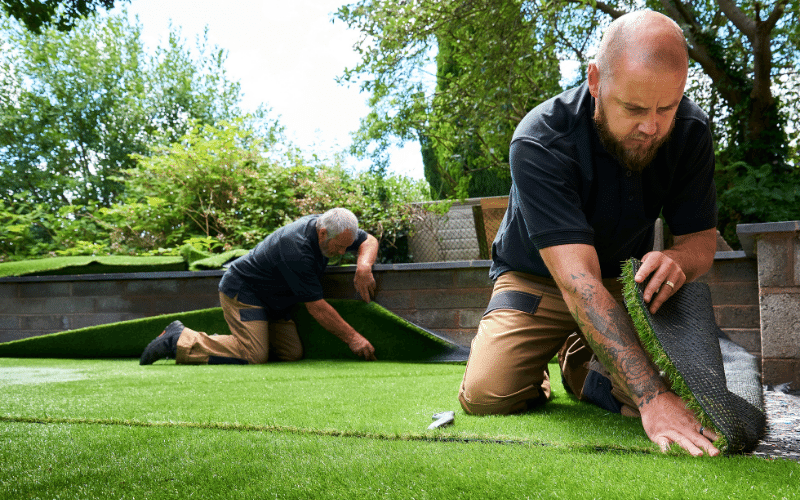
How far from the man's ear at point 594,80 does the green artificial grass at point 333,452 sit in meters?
0.98

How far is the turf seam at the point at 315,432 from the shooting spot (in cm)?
131

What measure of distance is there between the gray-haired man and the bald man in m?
1.81

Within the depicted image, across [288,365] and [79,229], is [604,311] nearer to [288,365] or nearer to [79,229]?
[288,365]

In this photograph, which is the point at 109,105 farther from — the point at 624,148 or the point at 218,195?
the point at 624,148

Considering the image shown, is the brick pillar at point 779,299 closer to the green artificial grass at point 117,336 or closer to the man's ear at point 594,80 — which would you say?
the man's ear at point 594,80

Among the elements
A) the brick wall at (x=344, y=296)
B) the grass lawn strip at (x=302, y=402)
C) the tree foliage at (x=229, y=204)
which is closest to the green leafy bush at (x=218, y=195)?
the tree foliage at (x=229, y=204)

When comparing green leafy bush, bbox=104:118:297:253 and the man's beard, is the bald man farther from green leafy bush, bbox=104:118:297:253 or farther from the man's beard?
green leafy bush, bbox=104:118:297:253

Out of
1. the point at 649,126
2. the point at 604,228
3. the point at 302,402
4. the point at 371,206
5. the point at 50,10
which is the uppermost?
the point at 50,10

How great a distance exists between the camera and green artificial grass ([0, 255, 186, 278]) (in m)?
4.73

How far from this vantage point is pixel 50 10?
52.1 inches

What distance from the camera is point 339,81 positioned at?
5.13 metres

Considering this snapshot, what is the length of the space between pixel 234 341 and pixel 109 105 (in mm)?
11324

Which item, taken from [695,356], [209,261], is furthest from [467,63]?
[695,356]

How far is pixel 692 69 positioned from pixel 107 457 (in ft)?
19.0
